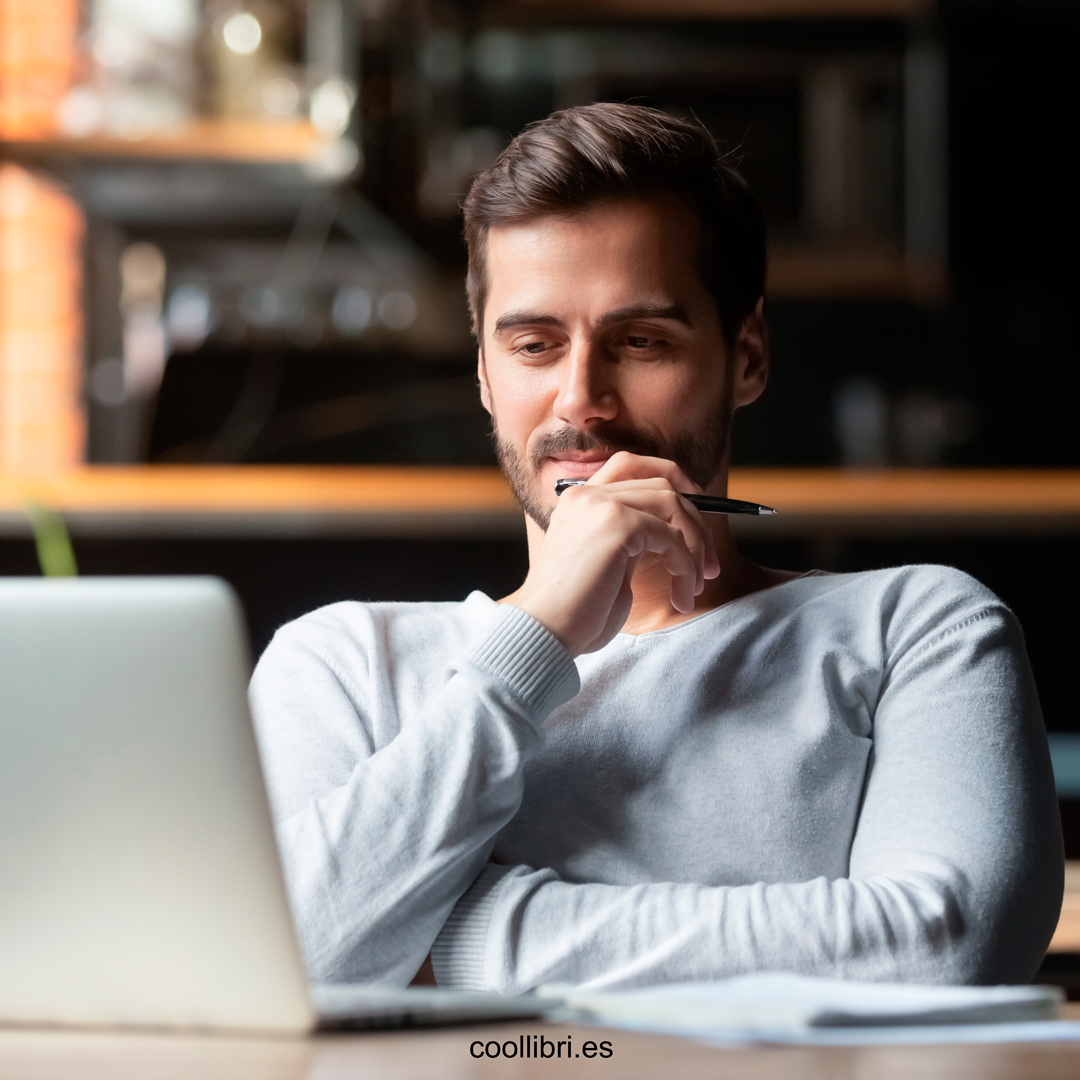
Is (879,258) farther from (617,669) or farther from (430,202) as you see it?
(617,669)

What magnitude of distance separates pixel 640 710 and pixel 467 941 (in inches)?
9.3

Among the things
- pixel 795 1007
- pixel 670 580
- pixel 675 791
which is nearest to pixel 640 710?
pixel 675 791

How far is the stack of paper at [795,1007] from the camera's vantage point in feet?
1.95

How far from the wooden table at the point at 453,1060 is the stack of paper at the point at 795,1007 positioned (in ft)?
0.06

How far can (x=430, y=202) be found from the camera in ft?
10.5

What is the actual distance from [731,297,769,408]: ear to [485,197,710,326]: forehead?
0.39ft

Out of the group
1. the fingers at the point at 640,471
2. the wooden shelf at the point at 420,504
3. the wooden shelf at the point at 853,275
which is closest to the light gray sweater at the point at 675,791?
the fingers at the point at 640,471

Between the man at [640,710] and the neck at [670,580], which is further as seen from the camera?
the neck at [670,580]

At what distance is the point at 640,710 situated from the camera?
1086mm

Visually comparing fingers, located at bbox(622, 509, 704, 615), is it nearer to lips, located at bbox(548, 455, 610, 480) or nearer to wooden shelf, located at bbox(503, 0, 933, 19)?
lips, located at bbox(548, 455, 610, 480)

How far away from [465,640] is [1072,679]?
204 centimetres

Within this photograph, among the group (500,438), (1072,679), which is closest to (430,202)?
(1072,679)

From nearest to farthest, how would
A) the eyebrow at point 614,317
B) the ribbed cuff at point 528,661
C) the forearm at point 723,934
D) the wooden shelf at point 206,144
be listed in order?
the forearm at point 723,934 → the ribbed cuff at point 528,661 → the eyebrow at point 614,317 → the wooden shelf at point 206,144

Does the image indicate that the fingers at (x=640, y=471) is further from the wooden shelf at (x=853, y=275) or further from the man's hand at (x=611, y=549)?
the wooden shelf at (x=853, y=275)
